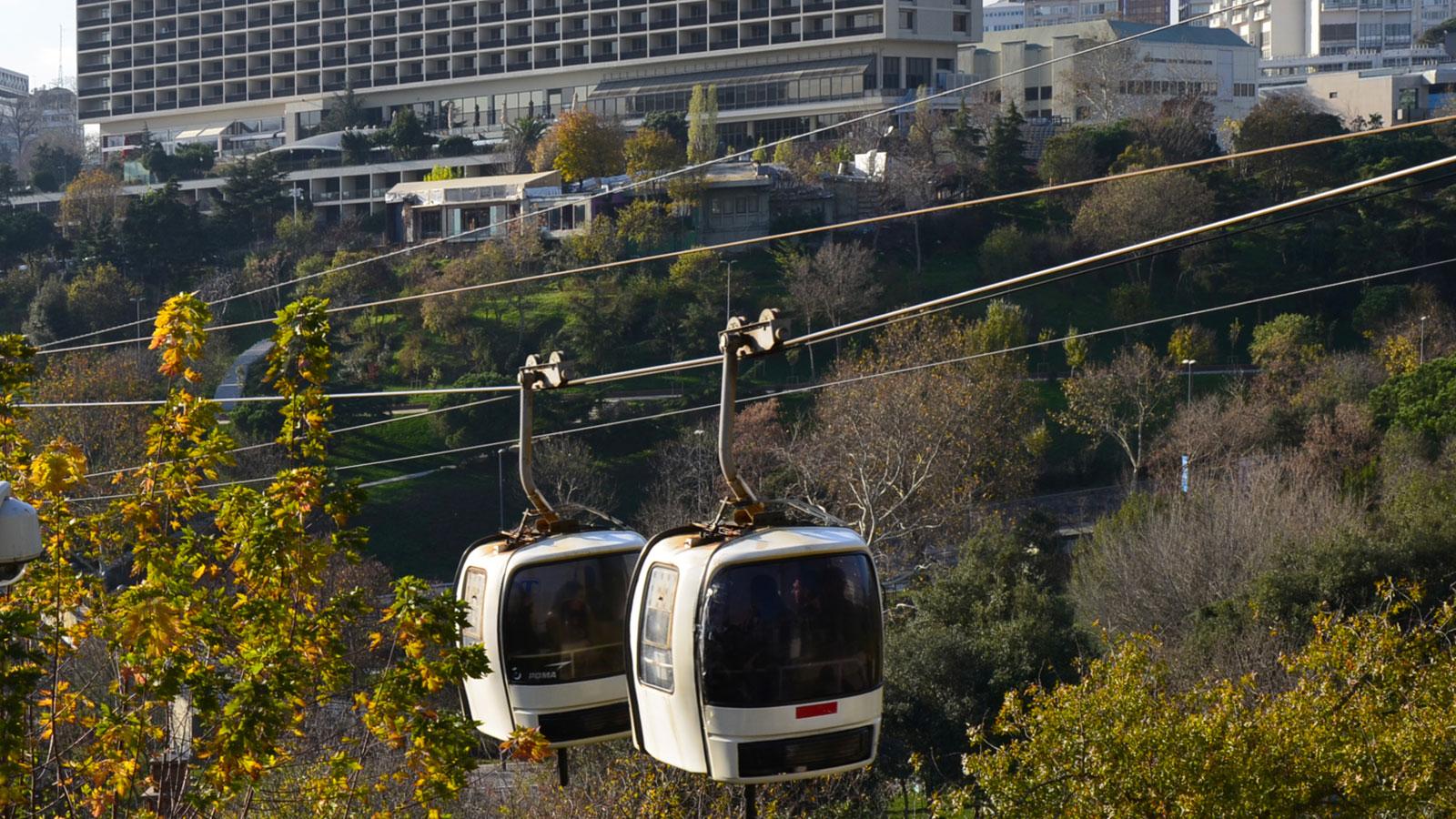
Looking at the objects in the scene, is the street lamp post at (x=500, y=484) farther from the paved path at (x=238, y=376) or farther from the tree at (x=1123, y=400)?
the tree at (x=1123, y=400)

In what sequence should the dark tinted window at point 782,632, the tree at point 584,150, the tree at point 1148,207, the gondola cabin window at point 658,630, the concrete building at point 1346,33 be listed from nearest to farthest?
the dark tinted window at point 782,632 < the gondola cabin window at point 658,630 < the tree at point 1148,207 < the tree at point 584,150 < the concrete building at point 1346,33

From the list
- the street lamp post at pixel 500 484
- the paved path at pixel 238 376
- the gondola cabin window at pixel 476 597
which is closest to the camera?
the gondola cabin window at pixel 476 597

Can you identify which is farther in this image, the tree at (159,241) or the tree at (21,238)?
the tree at (21,238)


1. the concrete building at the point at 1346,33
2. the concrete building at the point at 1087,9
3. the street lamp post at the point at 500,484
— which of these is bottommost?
the street lamp post at the point at 500,484

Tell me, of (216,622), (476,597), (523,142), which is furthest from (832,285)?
(216,622)

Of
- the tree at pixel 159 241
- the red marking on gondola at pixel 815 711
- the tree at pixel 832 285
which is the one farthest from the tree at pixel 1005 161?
the red marking on gondola at pixel 815 711

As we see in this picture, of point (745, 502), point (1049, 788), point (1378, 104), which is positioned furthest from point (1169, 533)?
point (1378, 104)

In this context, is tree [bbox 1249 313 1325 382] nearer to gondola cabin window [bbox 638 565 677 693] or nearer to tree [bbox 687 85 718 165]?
tree [bbox 687 85 718 165]

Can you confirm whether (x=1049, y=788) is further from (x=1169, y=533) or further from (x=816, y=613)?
(x=1169, y=533)
